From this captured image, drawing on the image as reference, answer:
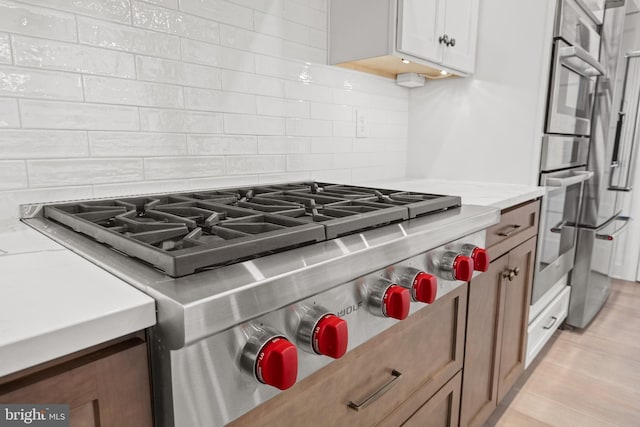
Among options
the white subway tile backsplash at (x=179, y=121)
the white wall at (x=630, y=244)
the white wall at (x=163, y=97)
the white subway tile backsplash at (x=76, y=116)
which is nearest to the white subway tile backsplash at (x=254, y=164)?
the white wall at (x=163, y=97)

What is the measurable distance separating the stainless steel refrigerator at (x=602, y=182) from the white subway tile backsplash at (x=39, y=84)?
2.40 m

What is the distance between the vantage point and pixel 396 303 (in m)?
0.69

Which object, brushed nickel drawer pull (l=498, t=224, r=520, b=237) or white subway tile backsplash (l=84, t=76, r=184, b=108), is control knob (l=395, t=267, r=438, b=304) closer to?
brushed nickel drawer pull (l=498, t=224, r=520, b=237)

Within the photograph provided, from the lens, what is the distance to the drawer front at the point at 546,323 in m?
1.83

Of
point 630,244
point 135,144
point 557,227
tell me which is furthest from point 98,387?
point 630,244

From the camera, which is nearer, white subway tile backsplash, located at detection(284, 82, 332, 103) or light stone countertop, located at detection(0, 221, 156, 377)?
light stone countertop, located at detection(0, 221, 156, 377)

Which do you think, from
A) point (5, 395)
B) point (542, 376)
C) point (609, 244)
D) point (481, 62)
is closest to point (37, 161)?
point (5, 395)

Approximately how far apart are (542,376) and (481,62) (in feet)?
5.11

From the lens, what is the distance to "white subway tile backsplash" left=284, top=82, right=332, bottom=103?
1.50 metres

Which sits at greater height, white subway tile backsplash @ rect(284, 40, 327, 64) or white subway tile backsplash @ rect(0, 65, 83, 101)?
white subway tile backsplash @ rect(284, 40, 327, 64)

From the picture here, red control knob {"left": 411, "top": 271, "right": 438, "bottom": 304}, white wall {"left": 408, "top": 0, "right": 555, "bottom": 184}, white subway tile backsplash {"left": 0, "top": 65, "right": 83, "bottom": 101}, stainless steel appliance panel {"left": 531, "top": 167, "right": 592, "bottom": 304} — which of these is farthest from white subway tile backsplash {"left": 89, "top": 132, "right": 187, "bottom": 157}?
stainless steel appliance panel {"left": 531, "top": 167, "right": 592, "bottom": 304}

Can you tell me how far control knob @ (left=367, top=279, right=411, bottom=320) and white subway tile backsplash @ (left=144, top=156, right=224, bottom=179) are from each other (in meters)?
0.76

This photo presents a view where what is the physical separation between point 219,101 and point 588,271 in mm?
2242

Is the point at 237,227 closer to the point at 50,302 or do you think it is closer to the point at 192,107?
the point at 50,302
